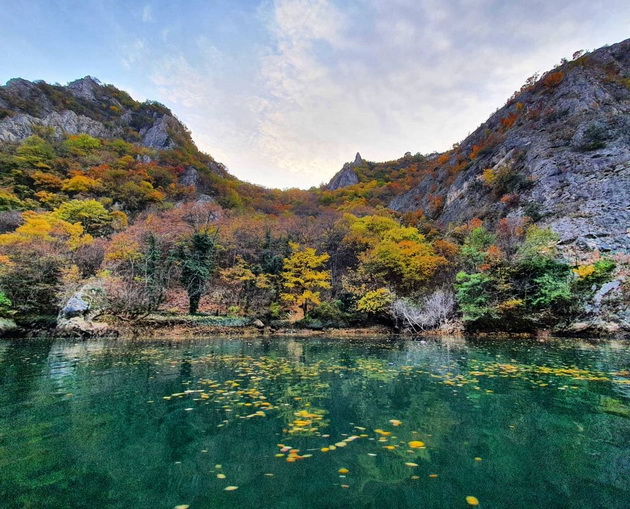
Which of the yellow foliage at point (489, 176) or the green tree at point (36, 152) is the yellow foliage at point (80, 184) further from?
the yellow foliage at point (489, 176)

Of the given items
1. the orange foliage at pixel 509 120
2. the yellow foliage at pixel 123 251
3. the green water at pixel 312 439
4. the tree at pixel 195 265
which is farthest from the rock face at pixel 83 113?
the green water at pixel 312 439

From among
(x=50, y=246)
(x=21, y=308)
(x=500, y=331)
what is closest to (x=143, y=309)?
(x=21, y=308)

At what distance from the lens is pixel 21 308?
80.1ft

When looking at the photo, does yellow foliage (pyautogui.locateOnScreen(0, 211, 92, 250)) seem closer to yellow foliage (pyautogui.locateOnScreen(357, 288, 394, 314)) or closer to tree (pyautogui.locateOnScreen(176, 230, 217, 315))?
tree (pyautogui.locateOnScreen(176, 230, 217, 315))

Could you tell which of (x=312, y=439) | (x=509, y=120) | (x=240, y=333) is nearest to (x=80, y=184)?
(x=240, y=333)

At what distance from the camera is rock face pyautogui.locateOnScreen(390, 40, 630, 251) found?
31656 millimetres

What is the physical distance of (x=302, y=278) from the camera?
107ft

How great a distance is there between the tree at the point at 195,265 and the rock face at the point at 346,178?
5806cm

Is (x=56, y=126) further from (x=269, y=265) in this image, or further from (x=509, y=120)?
(x=509, y=120)

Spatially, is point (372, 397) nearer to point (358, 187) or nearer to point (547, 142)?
point (547, 142)

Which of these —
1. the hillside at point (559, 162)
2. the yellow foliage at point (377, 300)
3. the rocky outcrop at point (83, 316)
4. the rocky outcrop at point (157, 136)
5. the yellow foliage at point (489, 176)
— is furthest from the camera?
the rocky outcrop at point (157, 136)

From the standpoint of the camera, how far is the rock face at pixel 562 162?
3166 centimetres

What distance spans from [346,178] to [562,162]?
2190 inches

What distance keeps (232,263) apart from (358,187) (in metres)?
49.8
